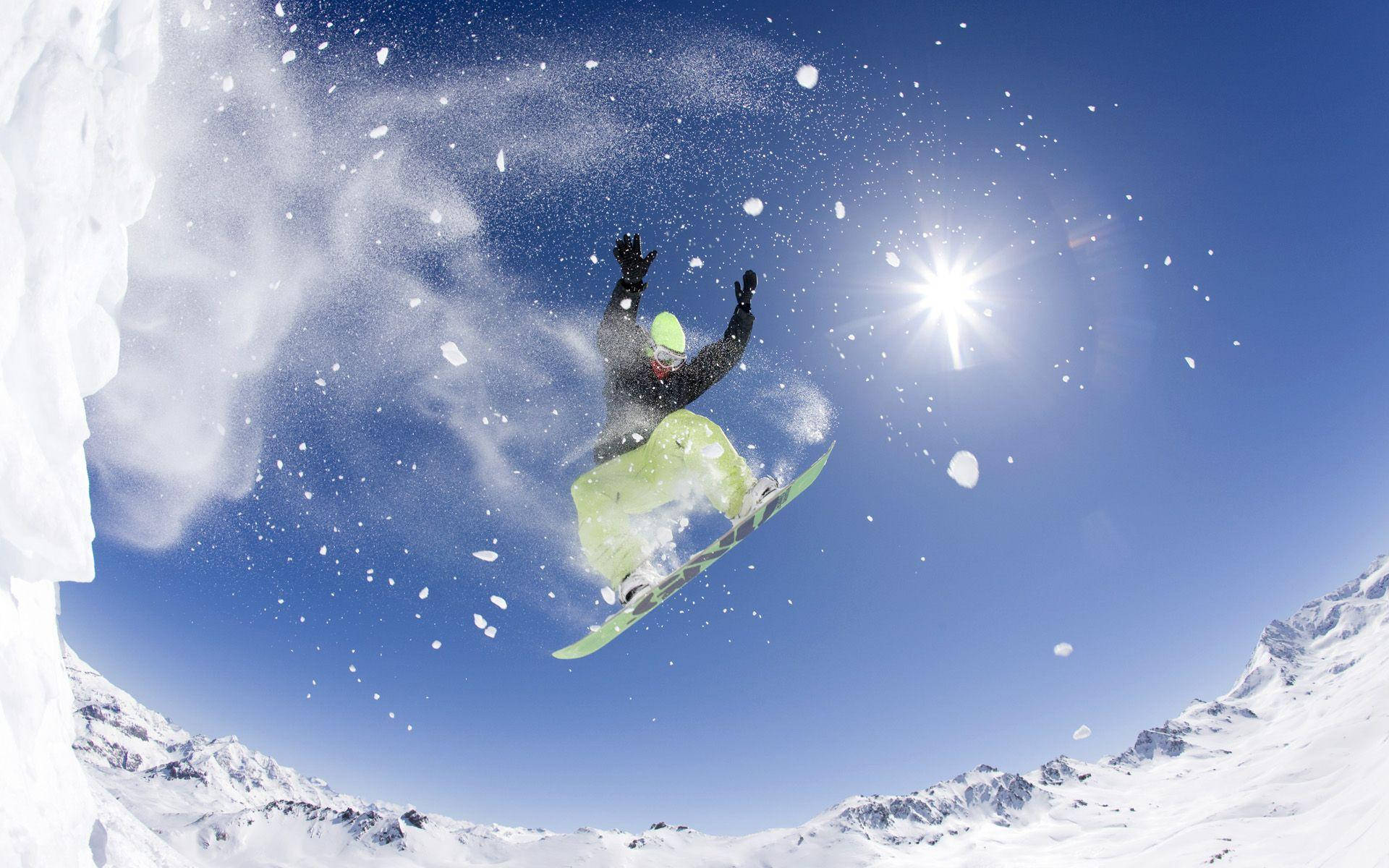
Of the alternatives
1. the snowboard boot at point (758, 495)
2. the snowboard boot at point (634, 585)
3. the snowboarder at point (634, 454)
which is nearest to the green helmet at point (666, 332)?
the snowboarder at point (634, 454)

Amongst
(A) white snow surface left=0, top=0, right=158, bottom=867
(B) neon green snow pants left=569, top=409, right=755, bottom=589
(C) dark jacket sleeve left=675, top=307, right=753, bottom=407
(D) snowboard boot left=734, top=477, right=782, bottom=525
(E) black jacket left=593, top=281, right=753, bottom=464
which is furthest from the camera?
(C) dark jacket sleeve left=675, top=307, right=753, bottom=407

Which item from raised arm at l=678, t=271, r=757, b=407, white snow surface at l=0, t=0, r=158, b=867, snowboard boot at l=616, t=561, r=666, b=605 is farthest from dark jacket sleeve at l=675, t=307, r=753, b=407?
white snow surface at l=0, t=0, r=158, b=867

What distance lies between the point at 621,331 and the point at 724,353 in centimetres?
122

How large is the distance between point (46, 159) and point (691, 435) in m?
4.61

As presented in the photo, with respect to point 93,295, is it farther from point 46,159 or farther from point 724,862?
point 724,862

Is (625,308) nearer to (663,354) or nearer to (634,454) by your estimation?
(663,354)

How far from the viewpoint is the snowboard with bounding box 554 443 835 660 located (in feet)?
21.5

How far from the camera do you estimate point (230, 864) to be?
161 metres

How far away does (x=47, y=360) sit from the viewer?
2.83 metres

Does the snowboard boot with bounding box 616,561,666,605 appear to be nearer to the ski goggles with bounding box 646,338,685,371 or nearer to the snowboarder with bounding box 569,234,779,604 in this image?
the snowboarder with bounding box 569,234,779,604

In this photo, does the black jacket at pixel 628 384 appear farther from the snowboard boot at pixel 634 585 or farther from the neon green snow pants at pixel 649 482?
the snowboard boot at pixel 634 585

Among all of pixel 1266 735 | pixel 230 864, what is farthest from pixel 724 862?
pixel 1266 735

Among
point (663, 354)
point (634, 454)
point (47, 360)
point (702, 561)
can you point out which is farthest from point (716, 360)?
point (47, 360)

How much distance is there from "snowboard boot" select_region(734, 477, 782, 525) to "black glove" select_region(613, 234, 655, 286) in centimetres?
250
